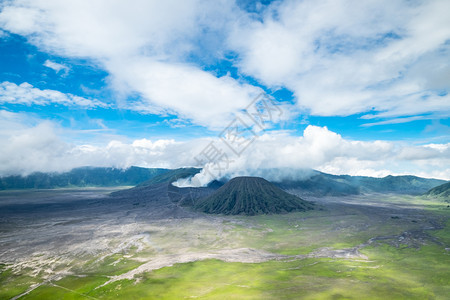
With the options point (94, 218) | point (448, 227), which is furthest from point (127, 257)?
point (448, 227)

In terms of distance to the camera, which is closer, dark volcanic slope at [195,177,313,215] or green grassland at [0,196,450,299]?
green grassland at [0,196,450,299]

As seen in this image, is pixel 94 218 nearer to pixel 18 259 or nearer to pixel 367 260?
pixel 18 259

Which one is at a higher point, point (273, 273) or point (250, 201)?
point (250, 201)

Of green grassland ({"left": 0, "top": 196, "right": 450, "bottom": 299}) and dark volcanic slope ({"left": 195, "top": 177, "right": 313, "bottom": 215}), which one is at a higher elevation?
dark volcanic slope ({"left": 195, "top": 177, "right": 313, "bottom": 215})

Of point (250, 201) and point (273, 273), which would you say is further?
point (250, 201)
